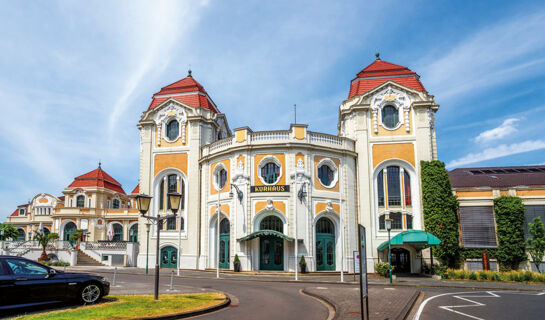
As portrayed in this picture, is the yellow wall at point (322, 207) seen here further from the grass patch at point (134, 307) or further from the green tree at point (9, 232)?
the green tree at point (9, 232)

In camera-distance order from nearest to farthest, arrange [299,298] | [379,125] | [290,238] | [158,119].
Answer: [299,298]
[290,238]
[379,125]
[158,119]

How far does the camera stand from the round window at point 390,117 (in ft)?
110

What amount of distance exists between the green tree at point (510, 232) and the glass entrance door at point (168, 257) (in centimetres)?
2513

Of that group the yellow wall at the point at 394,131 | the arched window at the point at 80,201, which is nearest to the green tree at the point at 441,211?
the yellow wall at the point at 394,131

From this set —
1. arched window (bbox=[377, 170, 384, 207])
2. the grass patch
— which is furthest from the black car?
arched window (bbox=[377, 170, 384, 207])

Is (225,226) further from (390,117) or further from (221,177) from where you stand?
(390,117)

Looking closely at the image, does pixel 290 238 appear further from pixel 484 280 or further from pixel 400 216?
pixel 484 280

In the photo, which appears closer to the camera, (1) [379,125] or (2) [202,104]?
(1) [379,125]

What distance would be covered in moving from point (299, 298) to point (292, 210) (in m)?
13.5

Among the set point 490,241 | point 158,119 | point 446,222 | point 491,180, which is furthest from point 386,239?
point 158,119

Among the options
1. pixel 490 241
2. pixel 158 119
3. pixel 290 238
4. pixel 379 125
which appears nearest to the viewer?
pixel 290 238

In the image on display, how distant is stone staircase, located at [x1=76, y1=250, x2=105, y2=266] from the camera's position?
126 feet

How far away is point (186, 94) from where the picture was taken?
38156 millimetres

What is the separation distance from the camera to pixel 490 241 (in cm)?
3111
